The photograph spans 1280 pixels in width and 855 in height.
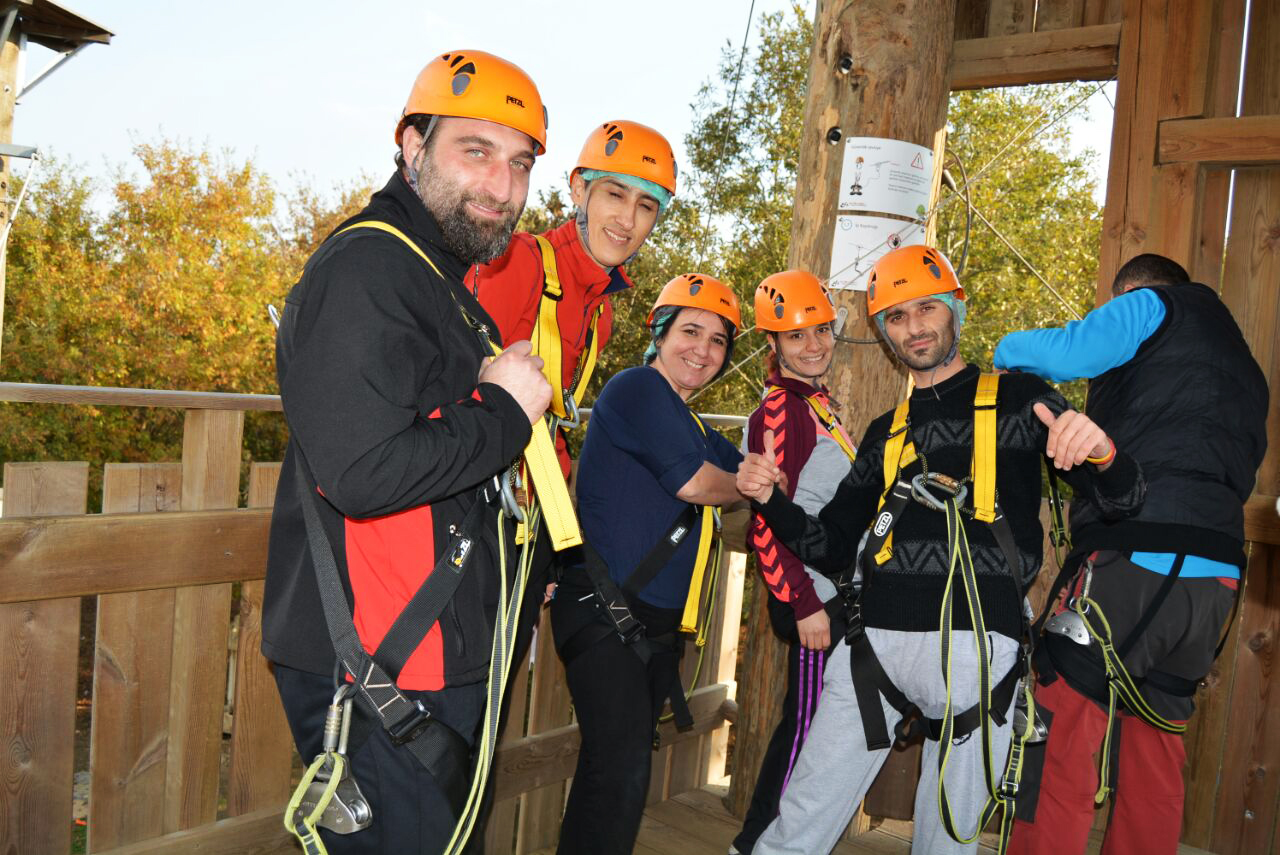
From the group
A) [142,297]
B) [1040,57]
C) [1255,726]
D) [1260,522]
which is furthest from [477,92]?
[142,297]

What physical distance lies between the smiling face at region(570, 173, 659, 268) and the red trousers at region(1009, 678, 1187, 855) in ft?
6.67

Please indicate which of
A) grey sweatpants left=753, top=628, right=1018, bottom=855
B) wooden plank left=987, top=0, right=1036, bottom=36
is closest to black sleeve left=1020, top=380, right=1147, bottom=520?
grey sweatpants left=753, top=628, right=1018, bottom=855

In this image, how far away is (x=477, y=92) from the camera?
2.08 meters

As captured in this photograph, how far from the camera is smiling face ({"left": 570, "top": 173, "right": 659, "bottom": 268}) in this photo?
127 inches

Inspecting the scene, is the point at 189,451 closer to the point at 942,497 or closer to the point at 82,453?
the point at 942,497

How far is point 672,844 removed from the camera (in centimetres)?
431

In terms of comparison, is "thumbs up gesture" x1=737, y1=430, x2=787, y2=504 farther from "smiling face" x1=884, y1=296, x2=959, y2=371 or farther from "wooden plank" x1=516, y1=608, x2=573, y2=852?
"wooden plank" x1=516, y1=608, x2=573, y2=852

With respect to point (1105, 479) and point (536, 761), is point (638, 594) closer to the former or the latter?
point (536, 761)

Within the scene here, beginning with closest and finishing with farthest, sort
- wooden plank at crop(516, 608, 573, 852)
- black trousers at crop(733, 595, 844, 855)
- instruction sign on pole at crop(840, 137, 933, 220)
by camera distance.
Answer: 1. black trousers at crop(733, 595, 844, 855)
2. wooden plank at crop(516, 608, 573, 852)
3. instruction sign on pole at crop(840, 137, 933, 220)

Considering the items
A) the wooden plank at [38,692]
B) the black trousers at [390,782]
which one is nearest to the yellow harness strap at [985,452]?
the black trousers at [390,782]

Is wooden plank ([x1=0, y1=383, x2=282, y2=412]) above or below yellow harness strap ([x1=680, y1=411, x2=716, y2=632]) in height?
above

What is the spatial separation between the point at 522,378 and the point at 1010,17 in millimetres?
3703

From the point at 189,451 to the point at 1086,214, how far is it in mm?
24423

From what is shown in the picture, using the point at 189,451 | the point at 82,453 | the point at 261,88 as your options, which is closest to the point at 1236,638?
the point at 189,451
